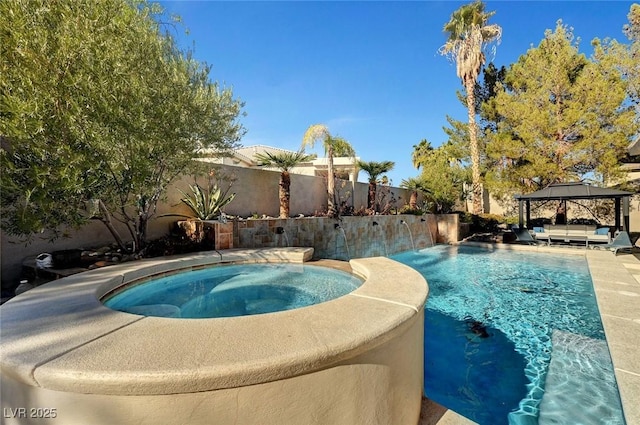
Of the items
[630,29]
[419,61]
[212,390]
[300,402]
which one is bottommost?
[300,402]

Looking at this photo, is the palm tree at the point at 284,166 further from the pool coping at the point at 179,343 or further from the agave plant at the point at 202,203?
the pool coping at the point at 179,343

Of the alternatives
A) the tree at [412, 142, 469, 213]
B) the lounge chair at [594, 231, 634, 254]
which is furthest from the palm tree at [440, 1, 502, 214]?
the lounge chair at [594, 231, 634, 254]

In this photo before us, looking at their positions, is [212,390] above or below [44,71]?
below

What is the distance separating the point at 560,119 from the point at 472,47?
24.4 feet

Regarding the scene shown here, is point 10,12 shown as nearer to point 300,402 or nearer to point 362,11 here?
point 300,402

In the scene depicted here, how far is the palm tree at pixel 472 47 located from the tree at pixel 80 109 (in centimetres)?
1972

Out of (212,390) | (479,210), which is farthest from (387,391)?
(479,210)

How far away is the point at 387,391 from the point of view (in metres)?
2.16

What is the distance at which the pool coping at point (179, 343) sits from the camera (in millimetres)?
1630

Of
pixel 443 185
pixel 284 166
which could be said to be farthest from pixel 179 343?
pixel 443 185

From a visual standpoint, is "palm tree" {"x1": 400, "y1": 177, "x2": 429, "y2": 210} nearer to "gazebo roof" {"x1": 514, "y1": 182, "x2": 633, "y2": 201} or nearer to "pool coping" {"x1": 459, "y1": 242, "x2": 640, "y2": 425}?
"gazebo roof" {"x1": 514, "y1": 182, "x2": 633, "y2": 201}

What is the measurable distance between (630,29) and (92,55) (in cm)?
2390

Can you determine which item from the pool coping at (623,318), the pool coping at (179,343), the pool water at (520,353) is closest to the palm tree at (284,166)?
the pool water at (520,353)

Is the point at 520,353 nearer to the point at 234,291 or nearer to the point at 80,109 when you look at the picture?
the point at 234,291
